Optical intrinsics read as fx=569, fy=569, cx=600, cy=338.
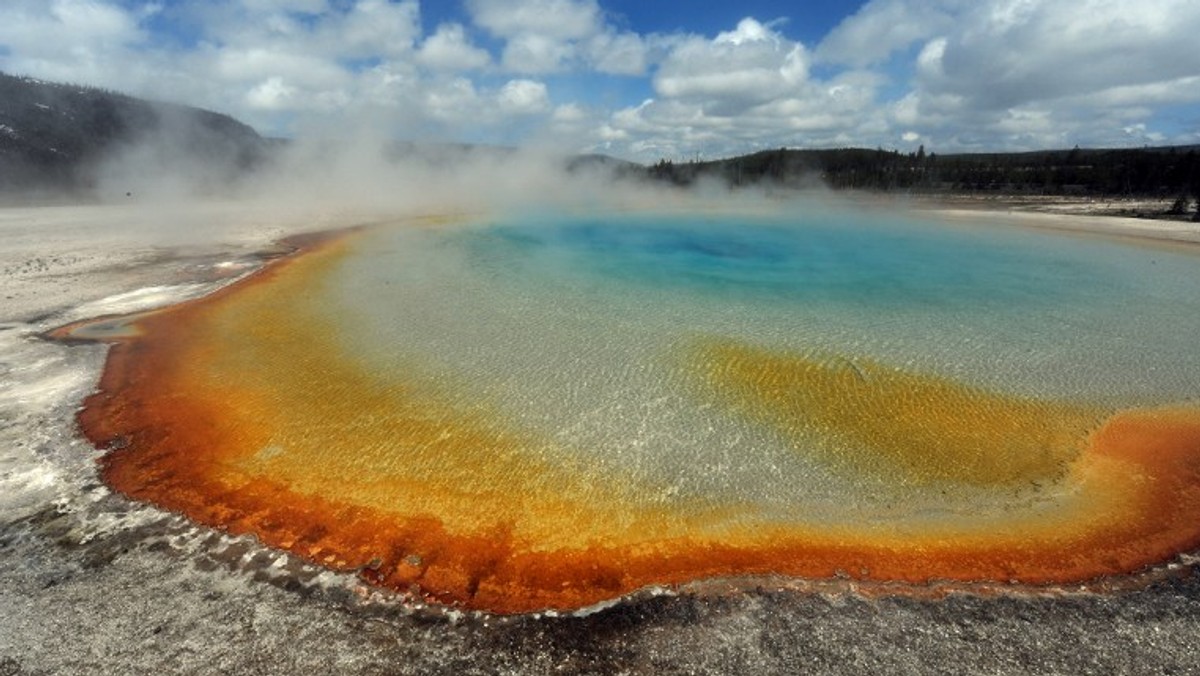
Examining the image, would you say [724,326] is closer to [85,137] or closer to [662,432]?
[662,432]

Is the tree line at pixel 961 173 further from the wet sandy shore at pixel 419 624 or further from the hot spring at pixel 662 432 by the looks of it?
the wet sandy shore at pixel 419 624

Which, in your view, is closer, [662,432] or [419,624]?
[419,624]

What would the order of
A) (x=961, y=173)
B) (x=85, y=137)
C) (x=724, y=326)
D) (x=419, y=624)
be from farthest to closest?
(x=961, y=173) → (x=85, y=137) → (x=724, y=326) → (x=419, y=624)

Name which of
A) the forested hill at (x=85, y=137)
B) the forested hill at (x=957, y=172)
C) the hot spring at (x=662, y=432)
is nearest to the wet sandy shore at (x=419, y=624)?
the hot spring at (x=662, y=432)

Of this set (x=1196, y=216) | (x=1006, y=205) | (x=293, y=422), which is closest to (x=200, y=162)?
(x=293, y=422)

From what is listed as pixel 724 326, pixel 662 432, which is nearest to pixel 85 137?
pixel 724 326

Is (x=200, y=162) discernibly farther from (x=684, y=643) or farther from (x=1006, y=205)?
(x=1006, y=205)

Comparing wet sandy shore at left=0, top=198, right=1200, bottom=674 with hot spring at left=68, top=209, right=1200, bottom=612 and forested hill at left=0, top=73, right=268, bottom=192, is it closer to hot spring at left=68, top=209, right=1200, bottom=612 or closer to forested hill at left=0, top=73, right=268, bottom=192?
hot spring at left=68, top=209, right=1200, bottom=612

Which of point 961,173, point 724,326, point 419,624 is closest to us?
point 419,624
